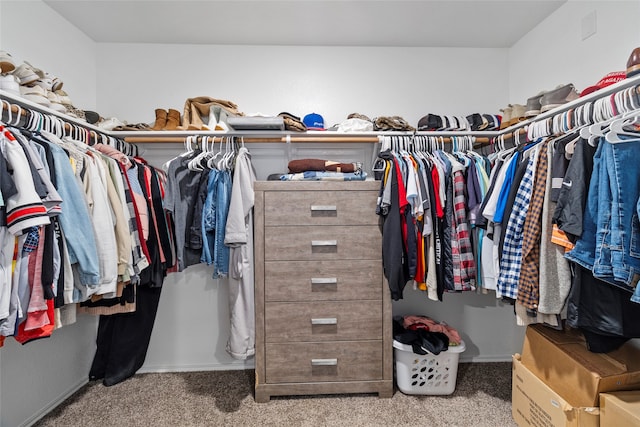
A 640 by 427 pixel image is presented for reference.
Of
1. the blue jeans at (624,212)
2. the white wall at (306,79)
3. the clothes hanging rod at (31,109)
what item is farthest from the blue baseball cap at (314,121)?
the blue jeans at (624,212)

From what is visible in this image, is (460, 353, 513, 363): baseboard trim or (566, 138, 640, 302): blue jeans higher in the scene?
(566, 138, 640, 302): blue jeans

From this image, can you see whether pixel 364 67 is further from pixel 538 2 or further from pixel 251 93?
pixel 538 2

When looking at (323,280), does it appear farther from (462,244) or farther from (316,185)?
(462,244)

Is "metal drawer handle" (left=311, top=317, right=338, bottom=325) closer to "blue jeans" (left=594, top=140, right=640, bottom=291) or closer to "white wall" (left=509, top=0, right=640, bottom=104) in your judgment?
"blue jeans" (left=594, top=140, right=640, bottom=291)

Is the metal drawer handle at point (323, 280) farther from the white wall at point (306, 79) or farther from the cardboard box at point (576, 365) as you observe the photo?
the white wall at point (306, 79)

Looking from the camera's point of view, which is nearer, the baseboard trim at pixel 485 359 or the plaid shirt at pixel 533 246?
the plaid shirt at pixel 533 246

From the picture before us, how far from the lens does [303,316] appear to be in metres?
1.92

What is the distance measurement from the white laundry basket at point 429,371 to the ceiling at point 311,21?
205 cm

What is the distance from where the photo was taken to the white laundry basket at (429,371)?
1.94 m

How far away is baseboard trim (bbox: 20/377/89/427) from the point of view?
5.74 feet

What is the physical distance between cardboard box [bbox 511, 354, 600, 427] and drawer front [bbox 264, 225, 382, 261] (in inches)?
37.3

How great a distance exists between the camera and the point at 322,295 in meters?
1.92

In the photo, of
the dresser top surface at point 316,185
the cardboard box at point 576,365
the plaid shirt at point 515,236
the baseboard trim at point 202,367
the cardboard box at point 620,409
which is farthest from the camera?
the baseboard trim at point 202,367

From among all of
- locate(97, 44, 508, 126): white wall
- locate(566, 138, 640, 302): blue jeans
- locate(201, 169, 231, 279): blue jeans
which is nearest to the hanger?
locate(566, 138, 640, 302): blue jeans
